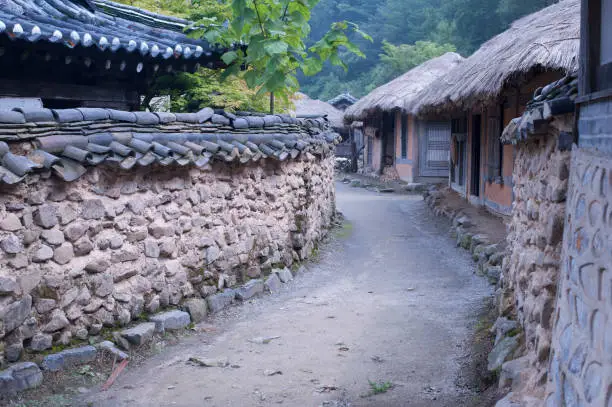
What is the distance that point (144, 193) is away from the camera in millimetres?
5551

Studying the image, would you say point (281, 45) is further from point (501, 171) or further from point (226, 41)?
point (501, 171)

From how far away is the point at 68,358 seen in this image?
4.69 m

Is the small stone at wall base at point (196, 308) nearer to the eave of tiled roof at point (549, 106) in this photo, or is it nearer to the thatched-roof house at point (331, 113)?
the eave of tiled roof at point (549, 106)

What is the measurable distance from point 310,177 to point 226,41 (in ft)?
7.70

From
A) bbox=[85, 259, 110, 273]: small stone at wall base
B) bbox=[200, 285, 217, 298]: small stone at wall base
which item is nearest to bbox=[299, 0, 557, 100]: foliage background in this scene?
bbox=[200, 285, 217, 298]: small stone at wall base

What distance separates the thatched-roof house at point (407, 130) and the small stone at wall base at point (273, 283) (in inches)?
381

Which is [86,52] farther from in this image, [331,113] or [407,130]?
[331,113]

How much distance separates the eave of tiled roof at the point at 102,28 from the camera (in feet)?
19.0

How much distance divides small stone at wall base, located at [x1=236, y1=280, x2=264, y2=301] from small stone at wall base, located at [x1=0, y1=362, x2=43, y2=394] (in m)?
2.62

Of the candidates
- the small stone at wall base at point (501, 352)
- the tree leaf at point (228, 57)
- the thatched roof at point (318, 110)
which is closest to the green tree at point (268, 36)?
the tree leaf at point (228, 57)

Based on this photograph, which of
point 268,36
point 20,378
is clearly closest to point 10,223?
point 20,378

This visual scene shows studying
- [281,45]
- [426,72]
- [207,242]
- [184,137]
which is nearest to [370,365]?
[207,242]

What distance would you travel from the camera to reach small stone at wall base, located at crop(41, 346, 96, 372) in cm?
455

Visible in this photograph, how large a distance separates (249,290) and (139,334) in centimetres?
187
